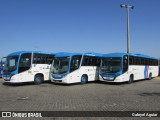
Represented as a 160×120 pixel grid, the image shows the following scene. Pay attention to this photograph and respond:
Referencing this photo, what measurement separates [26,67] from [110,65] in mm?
7250

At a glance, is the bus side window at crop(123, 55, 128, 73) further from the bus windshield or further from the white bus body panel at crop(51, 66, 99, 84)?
the bus windshield

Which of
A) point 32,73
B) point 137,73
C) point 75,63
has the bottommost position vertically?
point 137,73

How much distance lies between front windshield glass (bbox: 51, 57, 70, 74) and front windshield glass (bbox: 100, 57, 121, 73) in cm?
365

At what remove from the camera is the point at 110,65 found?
20.0 m

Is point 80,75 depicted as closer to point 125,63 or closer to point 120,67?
point 120,67

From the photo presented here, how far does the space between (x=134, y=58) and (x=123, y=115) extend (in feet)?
45.7

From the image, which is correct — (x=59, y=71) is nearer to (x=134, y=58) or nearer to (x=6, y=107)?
(x=134, y=58)

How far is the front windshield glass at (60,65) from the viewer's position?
1865cm

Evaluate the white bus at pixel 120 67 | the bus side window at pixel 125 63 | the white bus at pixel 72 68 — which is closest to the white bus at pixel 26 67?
the white bus at pixel 72 68

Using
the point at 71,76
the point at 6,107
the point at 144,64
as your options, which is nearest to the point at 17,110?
the point at 6,107

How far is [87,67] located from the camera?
20.4 m

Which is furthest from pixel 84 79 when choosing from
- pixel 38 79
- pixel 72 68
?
pixel 38 79

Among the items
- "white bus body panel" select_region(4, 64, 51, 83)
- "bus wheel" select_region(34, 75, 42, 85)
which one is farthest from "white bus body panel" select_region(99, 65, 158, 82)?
"bus wheel" select_region(34, 75, 42, 85)

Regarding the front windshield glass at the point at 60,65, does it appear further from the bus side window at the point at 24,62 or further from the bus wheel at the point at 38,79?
the bus side window at the point at 24,62
